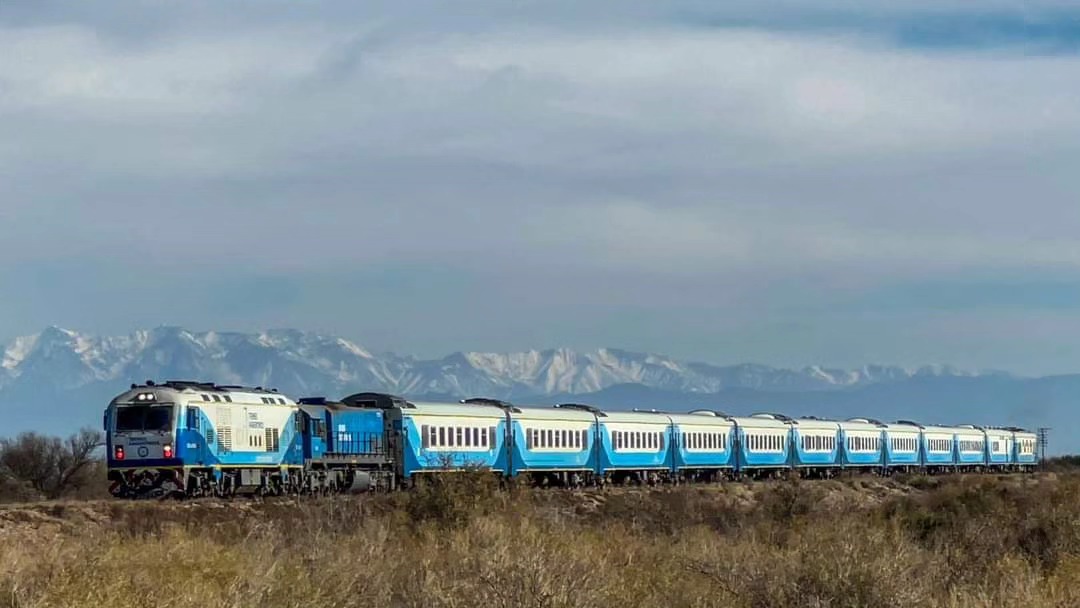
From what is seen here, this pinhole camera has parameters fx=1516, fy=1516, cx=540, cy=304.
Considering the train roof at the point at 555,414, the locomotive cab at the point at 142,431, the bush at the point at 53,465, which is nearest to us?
the locomotive cab at the point at 142,431

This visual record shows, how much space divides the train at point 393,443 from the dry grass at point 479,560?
4.23m

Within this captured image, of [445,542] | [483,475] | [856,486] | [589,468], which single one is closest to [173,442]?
[483,475]

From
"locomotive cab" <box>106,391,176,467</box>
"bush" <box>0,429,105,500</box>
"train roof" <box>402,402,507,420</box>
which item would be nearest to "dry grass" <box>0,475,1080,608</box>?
"locomotive cab" <box>106,391,176,467</box>

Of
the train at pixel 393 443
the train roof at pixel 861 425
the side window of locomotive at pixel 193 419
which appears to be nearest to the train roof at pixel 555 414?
the train at pixel 393 443

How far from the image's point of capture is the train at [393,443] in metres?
41.4

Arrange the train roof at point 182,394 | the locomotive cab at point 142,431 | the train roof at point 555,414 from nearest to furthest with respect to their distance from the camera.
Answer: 1. the locomotive cab at point 142,431
2. the train roof at point 182,394
3. the train roof at point 555,414

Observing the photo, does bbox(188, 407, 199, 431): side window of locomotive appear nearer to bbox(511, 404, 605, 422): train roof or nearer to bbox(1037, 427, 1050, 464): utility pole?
bbox(511, 404, 605, 422): train roof

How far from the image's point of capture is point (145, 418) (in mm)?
41375

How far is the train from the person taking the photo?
41.4 meters

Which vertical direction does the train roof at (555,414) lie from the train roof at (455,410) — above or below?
below

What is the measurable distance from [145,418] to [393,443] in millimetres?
10239

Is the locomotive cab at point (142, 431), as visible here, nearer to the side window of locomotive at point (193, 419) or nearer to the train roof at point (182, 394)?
the train roof at point (182, 394)

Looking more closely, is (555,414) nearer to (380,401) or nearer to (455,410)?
(455,410)

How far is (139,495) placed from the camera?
137ft
